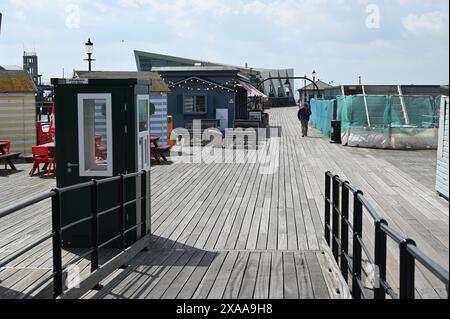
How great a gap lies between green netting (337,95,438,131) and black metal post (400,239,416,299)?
19.5 metres

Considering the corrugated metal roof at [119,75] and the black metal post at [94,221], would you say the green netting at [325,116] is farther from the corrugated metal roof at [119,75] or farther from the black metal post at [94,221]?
the black metal post at [94,221]

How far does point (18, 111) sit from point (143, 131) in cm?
1141

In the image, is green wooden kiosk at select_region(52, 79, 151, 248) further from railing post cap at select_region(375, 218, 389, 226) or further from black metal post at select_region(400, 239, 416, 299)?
black metal post at select_region(400, 239, 416, 299)

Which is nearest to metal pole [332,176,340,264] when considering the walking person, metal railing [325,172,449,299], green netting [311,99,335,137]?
metal railing [325,172,449,299]

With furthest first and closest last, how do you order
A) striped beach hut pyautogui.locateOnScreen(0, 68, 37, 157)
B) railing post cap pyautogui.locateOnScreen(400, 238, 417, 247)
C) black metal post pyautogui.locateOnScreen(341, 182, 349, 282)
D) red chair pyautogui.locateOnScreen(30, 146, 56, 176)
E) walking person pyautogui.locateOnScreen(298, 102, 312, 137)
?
1. walking person pyautogui.locateOnScreen(298, 102, 312, 137)
2. striped beach hut pyautogui.locateOnScreen(0, 68, 37, 157)
3. red chair pyautogui.locateOnScreen(30, 146, 56, 176)
4. black metal post pyautogui.locateOnScreen(341, 182, 349, 282)
5. railing post cap pyautogui.locateOnScreen(400, 238, 417, 247)

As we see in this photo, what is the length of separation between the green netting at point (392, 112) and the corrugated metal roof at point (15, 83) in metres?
11.3

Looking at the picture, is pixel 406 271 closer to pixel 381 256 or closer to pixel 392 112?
pixel 381 256

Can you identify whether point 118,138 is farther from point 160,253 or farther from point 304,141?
point 304,141

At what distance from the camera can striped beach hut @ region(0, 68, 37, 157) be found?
17828 mm

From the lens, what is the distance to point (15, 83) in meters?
18.0

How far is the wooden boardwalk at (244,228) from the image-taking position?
5.67 m

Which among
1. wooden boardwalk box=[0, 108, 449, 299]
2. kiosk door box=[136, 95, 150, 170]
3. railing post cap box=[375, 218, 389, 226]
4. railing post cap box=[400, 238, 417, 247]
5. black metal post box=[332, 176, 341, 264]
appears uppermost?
kiosk door box=[136, 95, 150, 170]

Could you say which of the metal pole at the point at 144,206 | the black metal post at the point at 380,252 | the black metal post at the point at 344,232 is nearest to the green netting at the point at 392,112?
the metal pole at the point at 144,206
